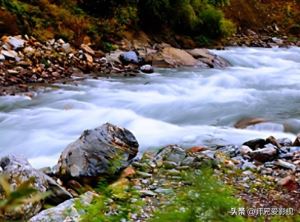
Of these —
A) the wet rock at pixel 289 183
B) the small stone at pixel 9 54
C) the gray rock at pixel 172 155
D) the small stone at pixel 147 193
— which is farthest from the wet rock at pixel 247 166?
the small stone at pixel 9 54

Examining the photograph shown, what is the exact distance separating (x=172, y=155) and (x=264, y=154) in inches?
43.1

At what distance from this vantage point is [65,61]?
10.8 meters

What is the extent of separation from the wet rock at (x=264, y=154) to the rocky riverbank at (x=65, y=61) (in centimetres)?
487

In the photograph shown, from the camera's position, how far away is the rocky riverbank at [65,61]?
9.55m

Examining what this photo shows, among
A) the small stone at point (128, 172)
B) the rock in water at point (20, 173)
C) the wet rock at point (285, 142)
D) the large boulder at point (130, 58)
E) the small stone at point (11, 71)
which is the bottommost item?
the large boulder at point (130, 58)

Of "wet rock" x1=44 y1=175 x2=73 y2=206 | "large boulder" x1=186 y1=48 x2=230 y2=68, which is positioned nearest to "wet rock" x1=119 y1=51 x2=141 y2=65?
"large boulder" x1=186 y1=48 x2=230 y2=68

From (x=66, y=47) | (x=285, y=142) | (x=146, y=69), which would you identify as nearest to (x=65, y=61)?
(x=66, y=47)

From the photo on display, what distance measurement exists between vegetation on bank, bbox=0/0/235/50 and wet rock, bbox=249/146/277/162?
713cm

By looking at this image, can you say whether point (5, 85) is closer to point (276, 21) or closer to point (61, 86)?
point (61, 86)

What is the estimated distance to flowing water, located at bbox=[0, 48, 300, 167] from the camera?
22.3 ft

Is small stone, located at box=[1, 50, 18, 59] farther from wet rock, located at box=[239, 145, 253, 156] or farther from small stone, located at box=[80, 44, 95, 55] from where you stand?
wet rock, located at box=[239, 145, 253, 156]

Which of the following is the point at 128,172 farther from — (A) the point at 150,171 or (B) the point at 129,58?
(B) the point at 129,58

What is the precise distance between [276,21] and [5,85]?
56.4ft

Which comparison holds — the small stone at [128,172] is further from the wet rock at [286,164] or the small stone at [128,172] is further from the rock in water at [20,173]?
the wet rock at [286,164]
